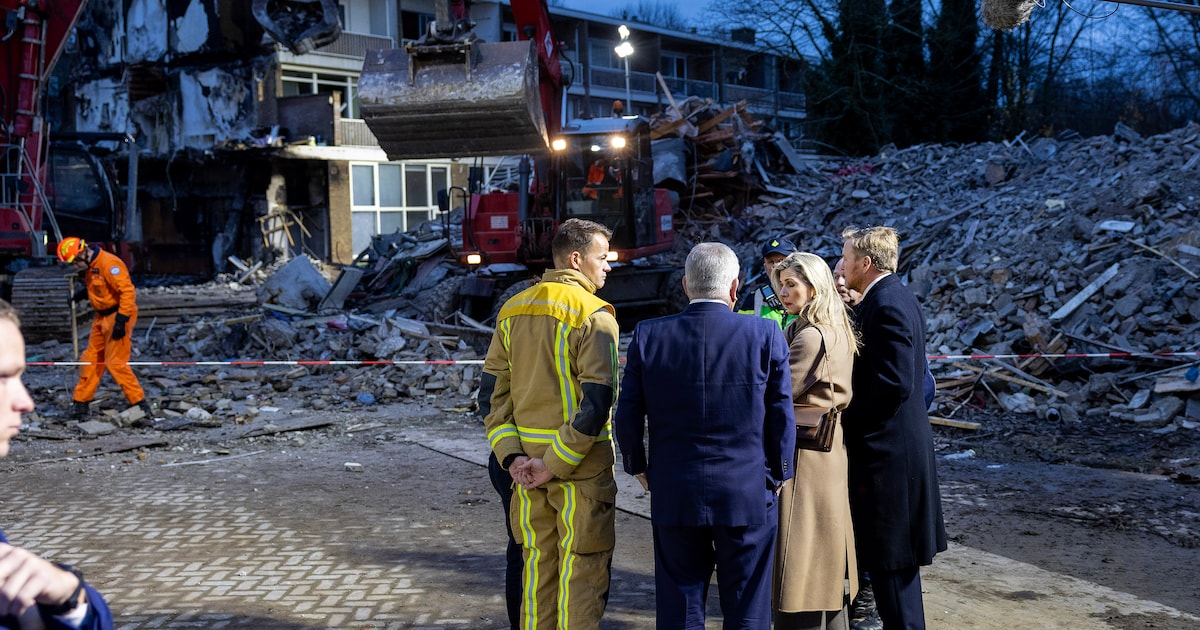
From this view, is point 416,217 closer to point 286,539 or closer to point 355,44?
point 355,44

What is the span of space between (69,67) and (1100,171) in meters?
31.4

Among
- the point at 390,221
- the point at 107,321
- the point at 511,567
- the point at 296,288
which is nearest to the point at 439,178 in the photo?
the point at 390,221

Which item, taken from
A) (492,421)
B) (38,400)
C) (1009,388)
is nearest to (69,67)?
(38,400)

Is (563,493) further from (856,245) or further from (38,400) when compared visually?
(38,400)

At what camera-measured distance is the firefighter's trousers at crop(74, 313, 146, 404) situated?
10055 millimetres

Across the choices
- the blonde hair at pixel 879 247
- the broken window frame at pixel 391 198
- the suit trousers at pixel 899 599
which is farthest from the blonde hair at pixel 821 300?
the broken window frame at pixel 391 198

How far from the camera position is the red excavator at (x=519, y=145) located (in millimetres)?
8500

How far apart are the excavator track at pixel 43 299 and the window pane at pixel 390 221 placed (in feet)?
60.7

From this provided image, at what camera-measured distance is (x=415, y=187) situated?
33.3m

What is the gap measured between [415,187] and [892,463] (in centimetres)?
3067

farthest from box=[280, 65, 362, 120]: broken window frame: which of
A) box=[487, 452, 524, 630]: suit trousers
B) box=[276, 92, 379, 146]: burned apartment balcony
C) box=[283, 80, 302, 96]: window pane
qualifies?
box=[487, 452, 524, 630]: suit trousers

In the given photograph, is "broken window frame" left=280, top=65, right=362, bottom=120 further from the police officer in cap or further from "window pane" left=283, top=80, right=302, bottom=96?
the police officer in cap

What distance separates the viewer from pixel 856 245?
13.7 ft

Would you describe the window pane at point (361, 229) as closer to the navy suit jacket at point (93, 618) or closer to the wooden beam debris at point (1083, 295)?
the wooden beam debris at point (1083, 295)
